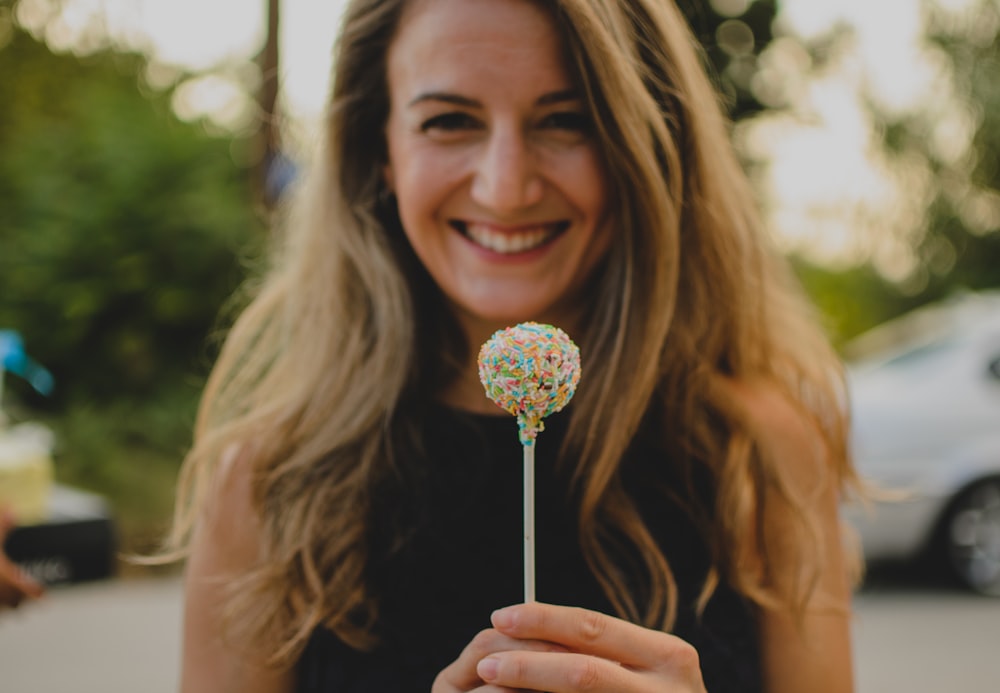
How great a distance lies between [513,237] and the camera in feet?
5.23

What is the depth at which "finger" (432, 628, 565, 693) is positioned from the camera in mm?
1183

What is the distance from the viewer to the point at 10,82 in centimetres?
1434

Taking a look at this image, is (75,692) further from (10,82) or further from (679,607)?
(10,82)

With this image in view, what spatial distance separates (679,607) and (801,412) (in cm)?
45

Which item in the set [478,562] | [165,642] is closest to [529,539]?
[478,562]

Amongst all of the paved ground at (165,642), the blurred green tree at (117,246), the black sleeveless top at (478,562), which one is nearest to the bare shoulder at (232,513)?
the black sleeveless top at (478,562)

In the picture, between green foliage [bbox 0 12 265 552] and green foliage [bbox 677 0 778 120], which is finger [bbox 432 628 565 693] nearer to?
green foliage [bbox 677 0 778 120]

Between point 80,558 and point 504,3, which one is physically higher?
point 504,3

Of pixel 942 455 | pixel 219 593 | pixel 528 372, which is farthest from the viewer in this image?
pixel 942 455

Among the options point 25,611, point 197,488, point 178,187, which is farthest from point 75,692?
point 178,187

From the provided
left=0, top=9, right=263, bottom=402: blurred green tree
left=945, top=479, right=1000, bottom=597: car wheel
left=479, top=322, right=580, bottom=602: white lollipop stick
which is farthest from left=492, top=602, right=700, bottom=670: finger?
left=0, top=9, right=263, bottom=402: blurred green tree

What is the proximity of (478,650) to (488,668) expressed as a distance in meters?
0.04

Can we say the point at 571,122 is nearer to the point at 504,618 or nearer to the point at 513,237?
the point at 513,237

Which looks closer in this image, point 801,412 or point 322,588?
point 322,588
